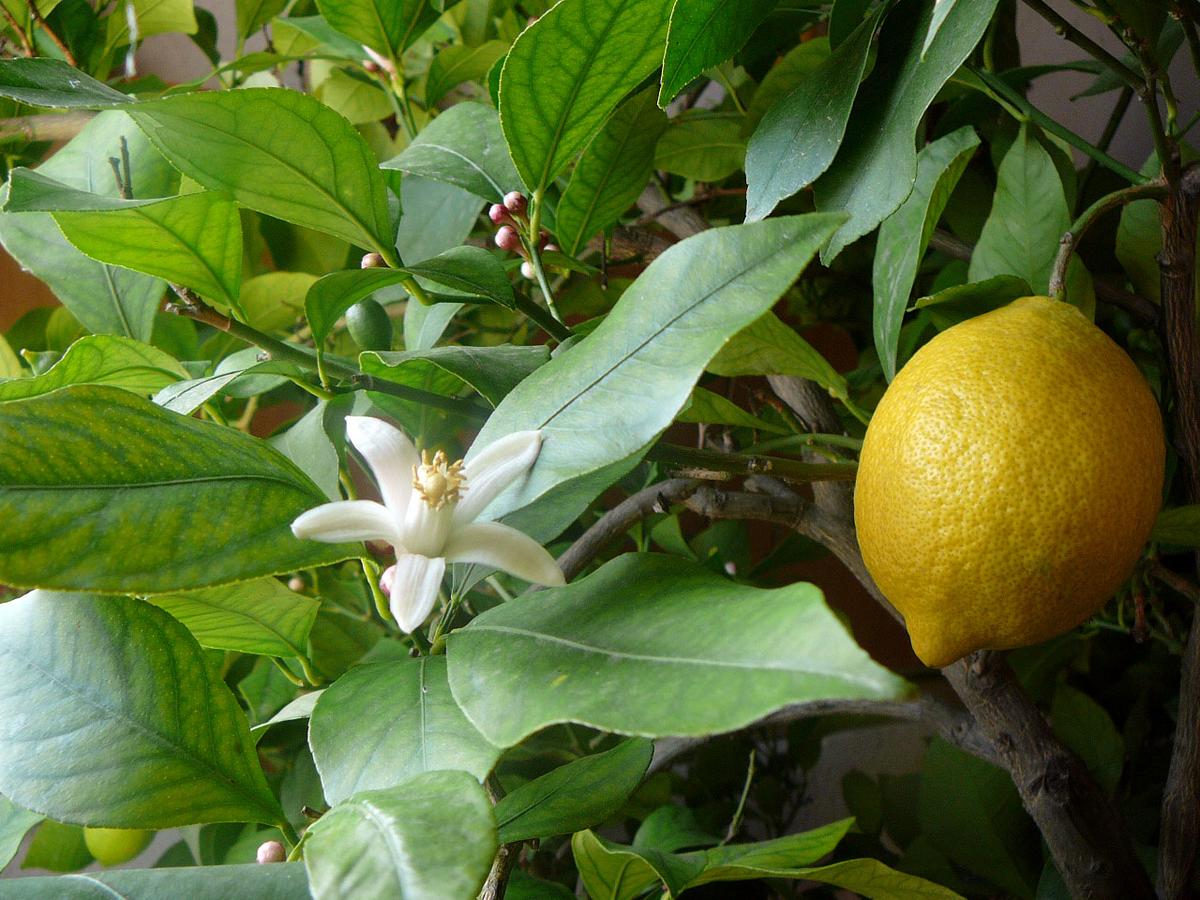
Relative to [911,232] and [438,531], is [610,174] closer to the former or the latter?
[911,232]

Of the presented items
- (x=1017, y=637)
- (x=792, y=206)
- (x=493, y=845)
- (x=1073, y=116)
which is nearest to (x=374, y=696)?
(x=493, y=845)

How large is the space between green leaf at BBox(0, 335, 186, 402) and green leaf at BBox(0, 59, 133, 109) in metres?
0.11

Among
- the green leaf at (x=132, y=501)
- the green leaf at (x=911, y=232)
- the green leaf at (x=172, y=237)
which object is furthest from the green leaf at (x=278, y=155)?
the green leaf at (x=911, y=232)

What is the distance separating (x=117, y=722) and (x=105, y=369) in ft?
0.60

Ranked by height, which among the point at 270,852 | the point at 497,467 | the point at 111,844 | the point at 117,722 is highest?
the point at 497,467

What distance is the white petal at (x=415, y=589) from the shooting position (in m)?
0.35

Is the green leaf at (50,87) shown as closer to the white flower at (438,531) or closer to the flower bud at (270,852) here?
the white flower at (438,531)

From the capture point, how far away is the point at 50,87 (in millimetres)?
377

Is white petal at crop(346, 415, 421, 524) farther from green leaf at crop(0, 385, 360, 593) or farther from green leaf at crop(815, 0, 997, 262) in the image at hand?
green leaf at crop(815, 0, 997, 262)

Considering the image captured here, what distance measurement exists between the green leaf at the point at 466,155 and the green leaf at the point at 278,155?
0.08 m

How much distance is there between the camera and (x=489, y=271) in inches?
17.3

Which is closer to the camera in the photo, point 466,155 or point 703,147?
point 466,155

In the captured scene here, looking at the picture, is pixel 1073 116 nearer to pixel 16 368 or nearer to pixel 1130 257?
pixel 1130 257

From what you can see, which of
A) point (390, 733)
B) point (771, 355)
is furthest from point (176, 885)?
point (771, 355)
